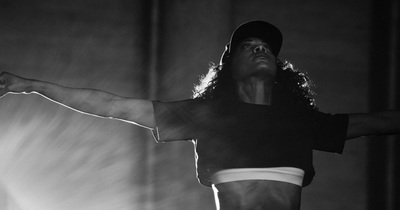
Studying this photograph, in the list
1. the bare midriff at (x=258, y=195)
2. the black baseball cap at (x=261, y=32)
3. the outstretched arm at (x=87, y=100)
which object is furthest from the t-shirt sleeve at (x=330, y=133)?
the outstretched arm at (x=87, y=100)

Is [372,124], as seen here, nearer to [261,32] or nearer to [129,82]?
[261,32]

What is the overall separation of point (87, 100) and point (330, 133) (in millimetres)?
846

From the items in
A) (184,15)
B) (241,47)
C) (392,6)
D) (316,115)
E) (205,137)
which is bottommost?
Answer: (205,137)

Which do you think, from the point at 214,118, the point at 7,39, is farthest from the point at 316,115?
the point at 7,39

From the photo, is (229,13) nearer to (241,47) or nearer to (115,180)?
(241,47)

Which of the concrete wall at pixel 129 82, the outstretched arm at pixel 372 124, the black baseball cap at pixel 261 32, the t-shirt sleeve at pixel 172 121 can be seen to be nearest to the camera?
the t-shirt sleeve at pixel 172 121

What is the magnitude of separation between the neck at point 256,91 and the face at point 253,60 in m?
0.02

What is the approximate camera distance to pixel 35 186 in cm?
278

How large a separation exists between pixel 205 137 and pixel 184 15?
44.2 inches

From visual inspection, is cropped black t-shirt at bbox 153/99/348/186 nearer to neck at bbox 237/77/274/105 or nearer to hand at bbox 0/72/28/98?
neck at bbox 237/77/274/105

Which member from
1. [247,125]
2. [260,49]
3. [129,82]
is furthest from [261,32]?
[129,82]

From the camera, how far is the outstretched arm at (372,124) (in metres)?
1.98

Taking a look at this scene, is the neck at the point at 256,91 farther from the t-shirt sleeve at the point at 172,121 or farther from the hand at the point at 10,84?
the hand at the point at 10,84

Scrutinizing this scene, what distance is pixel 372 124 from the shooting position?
1986 millimetres
